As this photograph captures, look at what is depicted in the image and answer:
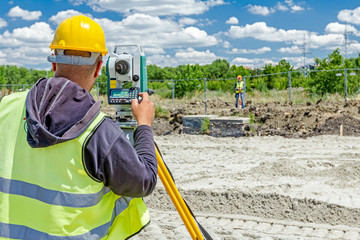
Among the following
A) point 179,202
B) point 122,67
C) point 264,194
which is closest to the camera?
point 179,202

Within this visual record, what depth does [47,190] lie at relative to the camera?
1.37 metres


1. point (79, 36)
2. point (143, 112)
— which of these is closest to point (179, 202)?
point (143, 112)

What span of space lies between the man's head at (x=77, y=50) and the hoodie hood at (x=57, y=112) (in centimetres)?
7

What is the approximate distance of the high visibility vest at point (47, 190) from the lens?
4.45 feet

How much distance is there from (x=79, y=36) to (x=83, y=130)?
38cm

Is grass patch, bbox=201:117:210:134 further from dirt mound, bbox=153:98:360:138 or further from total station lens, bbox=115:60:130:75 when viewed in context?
total station lens, bbox=115:60:130:75

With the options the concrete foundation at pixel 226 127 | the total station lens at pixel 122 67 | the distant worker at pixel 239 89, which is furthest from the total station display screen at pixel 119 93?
the distant worker at pixel 239 89

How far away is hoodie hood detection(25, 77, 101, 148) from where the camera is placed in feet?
4.30

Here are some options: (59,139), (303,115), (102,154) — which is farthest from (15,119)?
(303,115)

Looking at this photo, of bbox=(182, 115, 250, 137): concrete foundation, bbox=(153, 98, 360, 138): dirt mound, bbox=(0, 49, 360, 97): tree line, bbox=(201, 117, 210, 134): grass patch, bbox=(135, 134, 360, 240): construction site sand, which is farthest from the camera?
bbox=(0, 49, 360, 97): tree line

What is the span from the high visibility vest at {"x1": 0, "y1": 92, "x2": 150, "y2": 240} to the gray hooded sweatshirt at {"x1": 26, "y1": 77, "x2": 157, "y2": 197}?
3 cm

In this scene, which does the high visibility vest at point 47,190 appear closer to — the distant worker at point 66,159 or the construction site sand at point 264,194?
the distant worker at point 66,159

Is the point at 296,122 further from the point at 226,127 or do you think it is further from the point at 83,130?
the point at 83,130

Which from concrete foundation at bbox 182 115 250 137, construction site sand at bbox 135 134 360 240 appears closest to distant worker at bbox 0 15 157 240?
construction site sand at bbox 135 134 360 240
